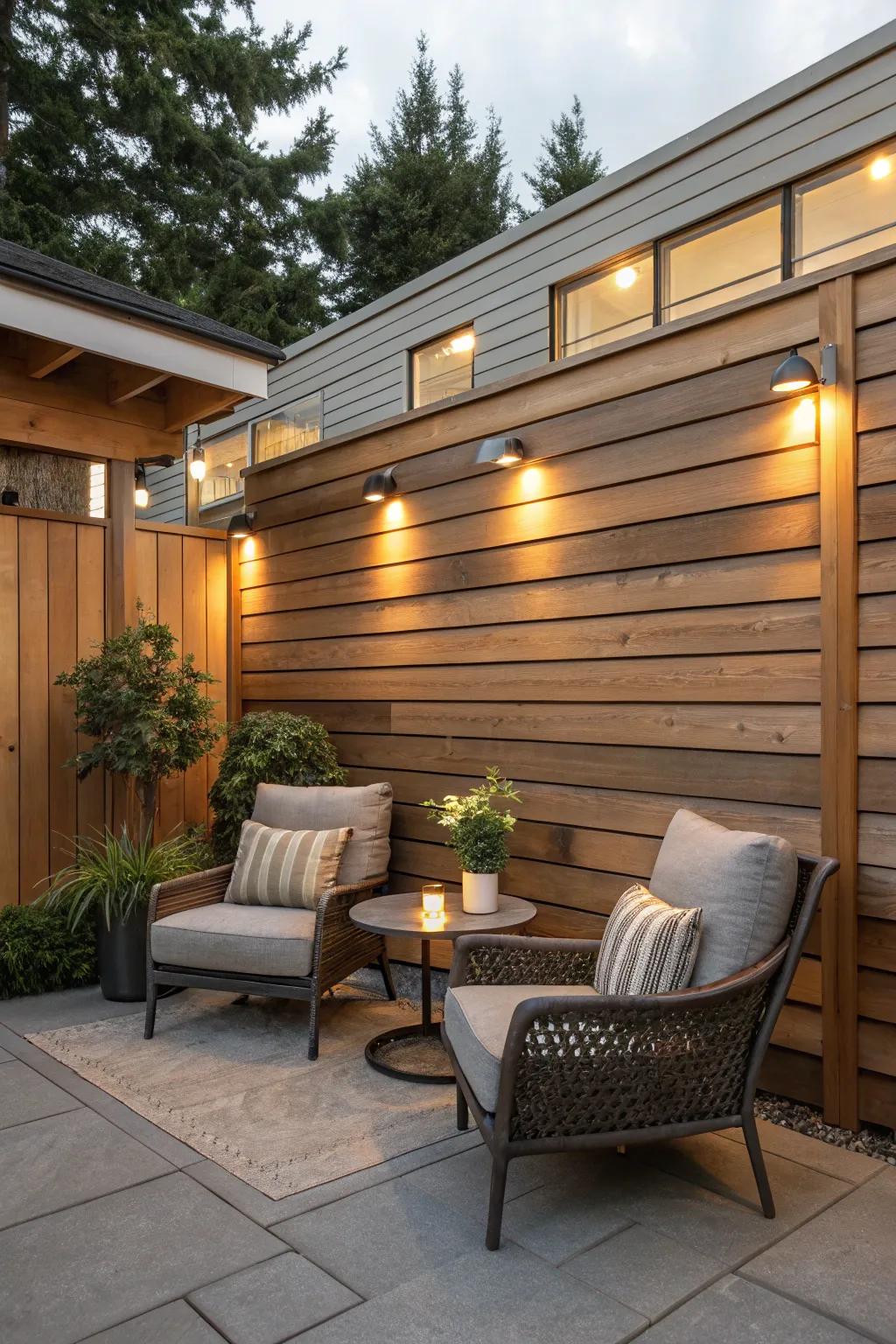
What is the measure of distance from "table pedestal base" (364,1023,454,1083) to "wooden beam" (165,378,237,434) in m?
3.34

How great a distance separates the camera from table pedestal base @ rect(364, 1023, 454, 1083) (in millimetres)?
3266

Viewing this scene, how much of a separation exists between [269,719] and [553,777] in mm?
1638

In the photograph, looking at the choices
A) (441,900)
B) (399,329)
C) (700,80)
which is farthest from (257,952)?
(700,80)

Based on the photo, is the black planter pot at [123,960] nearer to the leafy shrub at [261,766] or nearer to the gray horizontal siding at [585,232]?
the leafy shrub at [261,766]

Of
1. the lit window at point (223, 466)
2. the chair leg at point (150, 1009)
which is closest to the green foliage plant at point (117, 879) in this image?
the chair leg at point (150, 1009)

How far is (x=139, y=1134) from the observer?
2.84 meters

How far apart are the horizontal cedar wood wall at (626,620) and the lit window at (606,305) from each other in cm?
224

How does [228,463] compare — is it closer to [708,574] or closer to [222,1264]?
[708,574]

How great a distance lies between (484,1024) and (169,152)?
28.8 feet

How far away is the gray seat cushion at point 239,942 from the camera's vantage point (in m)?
3.55

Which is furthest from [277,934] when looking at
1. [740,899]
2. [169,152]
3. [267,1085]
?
[169,152]

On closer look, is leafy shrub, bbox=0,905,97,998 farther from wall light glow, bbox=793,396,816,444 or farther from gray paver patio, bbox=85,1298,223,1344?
wall light glow, bbox=793,396,816,444

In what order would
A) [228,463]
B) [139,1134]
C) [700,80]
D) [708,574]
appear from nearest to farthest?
[139,1134]
[708,574]
[228,463]
[700,80]

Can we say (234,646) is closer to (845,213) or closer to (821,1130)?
(821,1130)
